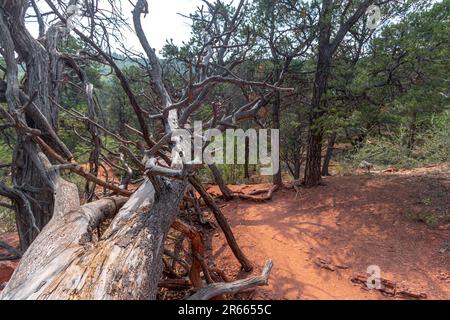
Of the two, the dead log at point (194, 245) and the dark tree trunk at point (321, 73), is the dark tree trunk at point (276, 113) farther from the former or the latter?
the dead log at point (194, 245)

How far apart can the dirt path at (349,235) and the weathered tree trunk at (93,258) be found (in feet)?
6.37

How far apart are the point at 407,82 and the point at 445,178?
6.87 ft

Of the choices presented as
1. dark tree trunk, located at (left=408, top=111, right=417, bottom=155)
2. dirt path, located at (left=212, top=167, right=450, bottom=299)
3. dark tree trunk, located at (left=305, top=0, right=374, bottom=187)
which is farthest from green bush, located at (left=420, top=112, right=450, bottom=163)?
dark tree trunk, located at (left=305, top=0, right=374, bottom=187)

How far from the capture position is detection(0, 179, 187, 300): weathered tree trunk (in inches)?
44.3

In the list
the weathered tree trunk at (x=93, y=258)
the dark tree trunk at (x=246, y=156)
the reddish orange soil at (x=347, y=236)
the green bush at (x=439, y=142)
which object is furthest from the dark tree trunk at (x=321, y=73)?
the weathered tree trunk at (x=93, y=258)

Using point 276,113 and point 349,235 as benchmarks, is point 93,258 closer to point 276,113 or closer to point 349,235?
point 349,235

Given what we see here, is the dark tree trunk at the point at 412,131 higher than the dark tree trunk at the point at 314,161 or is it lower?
higher

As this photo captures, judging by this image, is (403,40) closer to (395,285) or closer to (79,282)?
(395,285)

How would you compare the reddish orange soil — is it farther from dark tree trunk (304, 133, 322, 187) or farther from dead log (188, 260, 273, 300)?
Result: dead log (188, 260, 273, 300)

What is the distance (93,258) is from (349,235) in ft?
13.2

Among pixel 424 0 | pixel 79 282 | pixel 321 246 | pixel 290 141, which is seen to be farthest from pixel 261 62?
pixel 79 282

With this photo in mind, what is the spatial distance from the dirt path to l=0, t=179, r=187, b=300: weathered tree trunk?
Result: 76.4 inches

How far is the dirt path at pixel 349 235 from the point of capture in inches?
126

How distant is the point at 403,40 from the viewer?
4.50 metres
